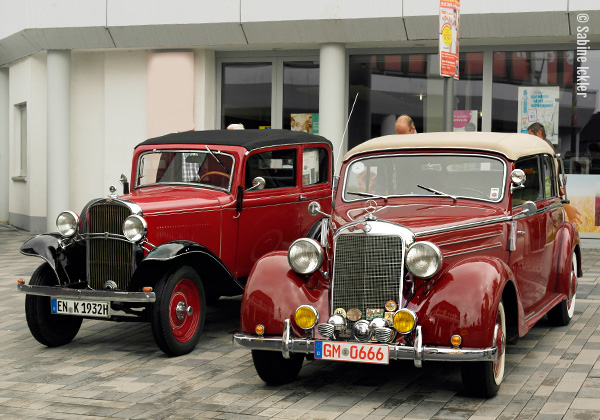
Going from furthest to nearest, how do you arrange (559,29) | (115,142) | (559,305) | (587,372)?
(115,142) < (559,29) < (559,305) < (587,372)

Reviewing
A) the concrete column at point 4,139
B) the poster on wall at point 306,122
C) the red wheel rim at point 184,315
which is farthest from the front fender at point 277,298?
the concrete column at point 4,139

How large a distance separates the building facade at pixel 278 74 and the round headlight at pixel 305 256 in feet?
29.3

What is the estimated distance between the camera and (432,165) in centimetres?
699

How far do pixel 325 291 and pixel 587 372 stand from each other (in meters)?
2.06

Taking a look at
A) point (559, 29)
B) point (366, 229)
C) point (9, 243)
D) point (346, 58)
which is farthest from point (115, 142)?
point (366, 229)

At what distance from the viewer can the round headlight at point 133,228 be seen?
23.8 feet

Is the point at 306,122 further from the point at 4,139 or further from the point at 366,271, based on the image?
the point at 366,271

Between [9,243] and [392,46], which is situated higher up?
[392,46]

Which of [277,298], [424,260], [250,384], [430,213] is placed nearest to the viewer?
[424,260]

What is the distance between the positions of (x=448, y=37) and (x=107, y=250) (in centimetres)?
411

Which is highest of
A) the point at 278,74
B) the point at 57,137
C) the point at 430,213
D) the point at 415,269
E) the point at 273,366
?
the point at 278,74

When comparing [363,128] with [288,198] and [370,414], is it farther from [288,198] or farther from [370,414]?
[370,414]

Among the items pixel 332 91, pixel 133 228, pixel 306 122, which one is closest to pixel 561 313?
pixel 133 228

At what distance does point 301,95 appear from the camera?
1627 cm
